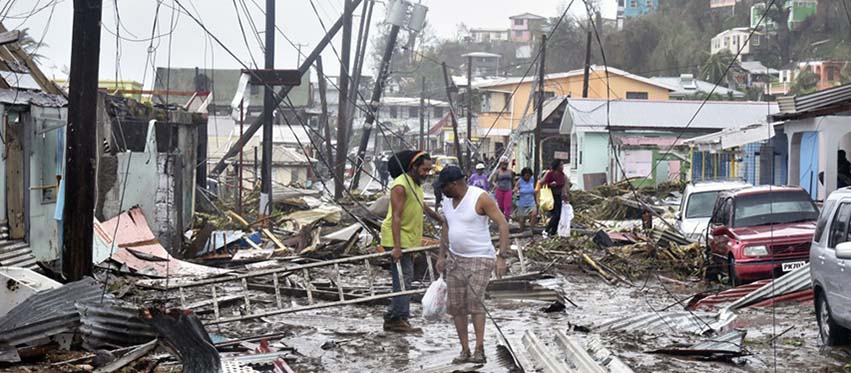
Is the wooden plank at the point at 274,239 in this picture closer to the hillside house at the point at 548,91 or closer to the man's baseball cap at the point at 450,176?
the man's baseball cap at the point at 450,176

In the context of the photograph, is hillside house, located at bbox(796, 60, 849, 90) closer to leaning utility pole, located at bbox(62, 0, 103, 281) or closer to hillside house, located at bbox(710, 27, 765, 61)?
hillside house, located at bbox(710, 27, 765, 61)

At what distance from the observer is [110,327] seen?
32.2 feet

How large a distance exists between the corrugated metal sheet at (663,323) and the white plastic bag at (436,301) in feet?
7.44

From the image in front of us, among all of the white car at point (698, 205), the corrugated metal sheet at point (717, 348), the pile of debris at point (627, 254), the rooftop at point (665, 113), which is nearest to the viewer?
the corrugated metal sheet at point (717, 348)

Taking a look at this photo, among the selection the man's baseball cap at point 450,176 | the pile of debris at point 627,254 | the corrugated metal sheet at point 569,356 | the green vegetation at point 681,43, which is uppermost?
the green vegetation at point 681,43

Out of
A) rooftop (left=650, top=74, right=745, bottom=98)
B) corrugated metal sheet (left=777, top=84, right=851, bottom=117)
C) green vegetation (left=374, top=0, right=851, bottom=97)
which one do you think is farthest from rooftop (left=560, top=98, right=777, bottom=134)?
corrugated metal sheet (left=777, top=84, right=851, bottom=117)

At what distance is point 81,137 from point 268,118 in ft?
48.7

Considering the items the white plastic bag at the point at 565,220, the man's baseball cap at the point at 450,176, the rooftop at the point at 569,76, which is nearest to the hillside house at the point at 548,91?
the rooftop at the point at 569,76

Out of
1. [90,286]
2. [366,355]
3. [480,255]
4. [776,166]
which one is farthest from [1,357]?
[776,166]

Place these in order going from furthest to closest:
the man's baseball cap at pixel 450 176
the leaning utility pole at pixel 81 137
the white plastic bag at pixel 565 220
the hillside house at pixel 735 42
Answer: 1. the hillside house at pixel 735 42
2. the white plastic bag at pixel 565 220
3. the leaning utility pole at pixel 81 137
4. the man's baseball cap at pixel 450 176

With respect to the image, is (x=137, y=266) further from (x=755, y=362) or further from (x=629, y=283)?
(x=755, y=362)

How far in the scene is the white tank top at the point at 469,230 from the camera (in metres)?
9.55

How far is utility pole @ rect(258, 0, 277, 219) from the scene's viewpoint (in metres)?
24.5

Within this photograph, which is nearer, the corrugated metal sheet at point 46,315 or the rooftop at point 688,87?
the corrugated metal sheet at point 46,315
